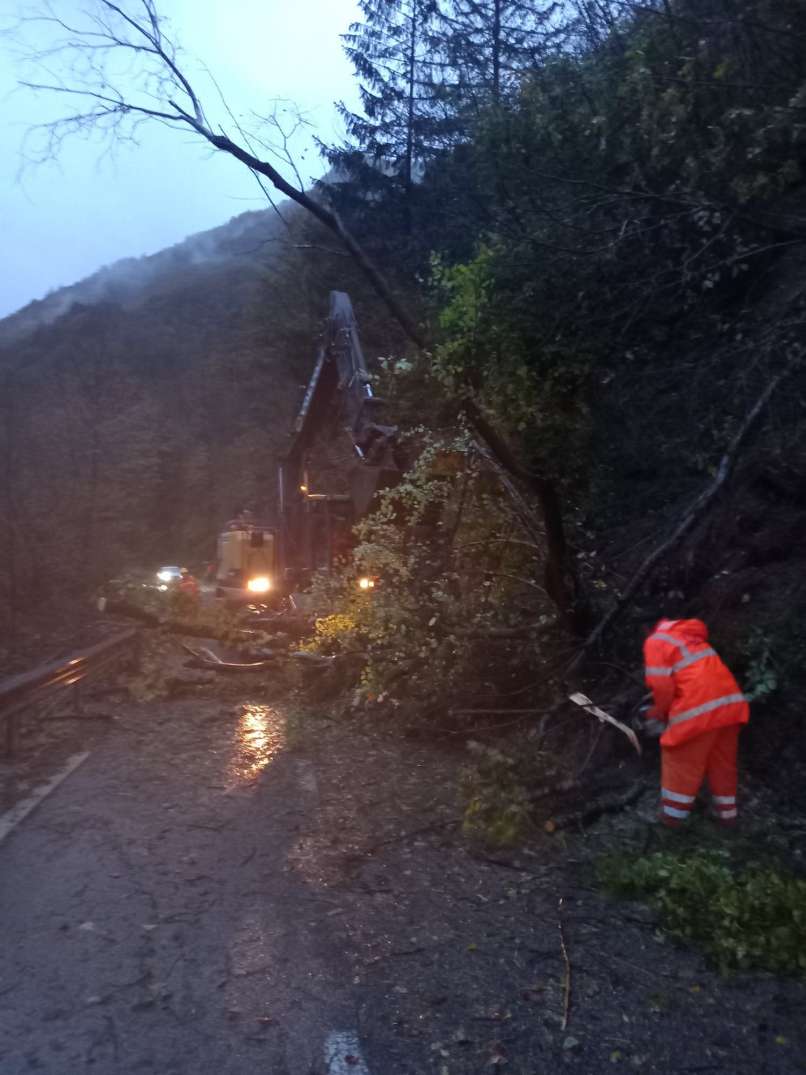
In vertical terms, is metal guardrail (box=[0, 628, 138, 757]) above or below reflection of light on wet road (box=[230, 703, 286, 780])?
above

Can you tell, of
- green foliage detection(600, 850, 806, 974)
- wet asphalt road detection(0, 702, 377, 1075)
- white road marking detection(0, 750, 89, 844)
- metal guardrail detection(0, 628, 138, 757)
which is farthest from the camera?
metal guardrail detection(0, 628, 138, 757)

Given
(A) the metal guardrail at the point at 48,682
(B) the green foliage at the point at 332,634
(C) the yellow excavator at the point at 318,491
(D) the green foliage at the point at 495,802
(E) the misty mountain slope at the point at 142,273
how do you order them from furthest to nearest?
1. (E) the misty mountain slope at the point at 142,273
2. (C) the yellow excavator at the point at 318,491
3. (B) the green foliage at the point at 332,634
4. (A) the metal guardrail at the point at 48,682
5. (D) the green foliage at the point at 495,802

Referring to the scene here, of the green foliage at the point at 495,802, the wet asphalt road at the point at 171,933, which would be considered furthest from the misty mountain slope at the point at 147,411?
the green foliage at the point at 495,802

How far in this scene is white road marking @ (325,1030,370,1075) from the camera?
12.5 ft

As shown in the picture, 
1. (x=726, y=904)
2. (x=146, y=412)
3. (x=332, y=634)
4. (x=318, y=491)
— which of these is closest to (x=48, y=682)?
(x=332, y=634)

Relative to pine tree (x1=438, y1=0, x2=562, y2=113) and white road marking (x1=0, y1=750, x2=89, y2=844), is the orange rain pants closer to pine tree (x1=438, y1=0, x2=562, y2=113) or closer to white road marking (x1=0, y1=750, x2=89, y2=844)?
white road marking (x1=0, y1=750, x2=89, y2=844)

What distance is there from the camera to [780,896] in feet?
15.9

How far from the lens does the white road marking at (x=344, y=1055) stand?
383cm

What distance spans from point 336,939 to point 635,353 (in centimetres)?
576

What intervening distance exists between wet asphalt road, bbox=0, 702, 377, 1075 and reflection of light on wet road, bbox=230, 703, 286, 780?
7.7 inches

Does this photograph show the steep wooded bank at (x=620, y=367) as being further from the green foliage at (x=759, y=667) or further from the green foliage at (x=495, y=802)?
the green foliage at (x=495, y=802)

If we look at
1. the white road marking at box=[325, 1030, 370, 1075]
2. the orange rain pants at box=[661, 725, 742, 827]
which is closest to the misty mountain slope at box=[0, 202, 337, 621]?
the orange rain pants at box=[661, 725, 742, 827]

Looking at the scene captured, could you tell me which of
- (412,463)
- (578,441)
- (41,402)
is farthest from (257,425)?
(578,441)

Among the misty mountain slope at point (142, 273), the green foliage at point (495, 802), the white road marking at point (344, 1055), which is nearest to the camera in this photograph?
the white road marking at point (344, 1055)
